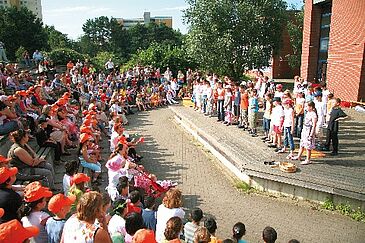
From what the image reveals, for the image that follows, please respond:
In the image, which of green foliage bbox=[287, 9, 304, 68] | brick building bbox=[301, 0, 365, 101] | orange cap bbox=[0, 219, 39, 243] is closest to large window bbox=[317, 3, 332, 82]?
brick building bbox=[301, 0, 365, 101]

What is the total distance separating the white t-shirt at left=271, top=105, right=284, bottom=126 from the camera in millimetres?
9930

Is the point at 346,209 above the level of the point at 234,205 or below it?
above

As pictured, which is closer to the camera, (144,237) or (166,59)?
(144,237)

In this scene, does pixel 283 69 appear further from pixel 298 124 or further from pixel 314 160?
pixel 314 160

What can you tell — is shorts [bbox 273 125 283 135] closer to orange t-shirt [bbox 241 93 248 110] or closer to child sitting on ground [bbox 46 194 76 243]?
orange t-shirt [bbox 241 93 248 110]

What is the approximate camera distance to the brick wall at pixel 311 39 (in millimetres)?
22766

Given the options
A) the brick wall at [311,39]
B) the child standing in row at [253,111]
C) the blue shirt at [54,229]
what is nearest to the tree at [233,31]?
the brick wall at [311,39]

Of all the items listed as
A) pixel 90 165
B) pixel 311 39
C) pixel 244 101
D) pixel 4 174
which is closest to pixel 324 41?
pixel 311 39

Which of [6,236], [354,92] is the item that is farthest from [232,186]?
[354,92]

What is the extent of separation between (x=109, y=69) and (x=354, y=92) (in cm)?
1890

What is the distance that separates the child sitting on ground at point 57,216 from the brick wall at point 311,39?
2205 cm

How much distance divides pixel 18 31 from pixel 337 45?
35545 millimetres

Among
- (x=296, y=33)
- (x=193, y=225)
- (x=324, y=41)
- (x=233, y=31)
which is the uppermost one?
(x=296, y=33)

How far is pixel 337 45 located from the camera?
19.8 m
